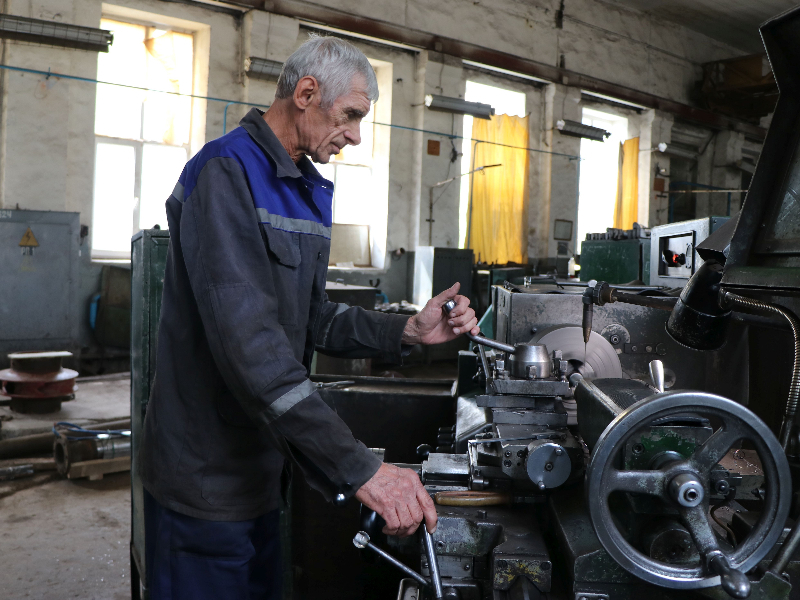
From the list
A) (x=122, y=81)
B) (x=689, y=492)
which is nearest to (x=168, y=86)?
(x=122, y=81)

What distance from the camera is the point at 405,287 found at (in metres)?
6.96

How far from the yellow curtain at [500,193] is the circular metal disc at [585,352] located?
224 inches

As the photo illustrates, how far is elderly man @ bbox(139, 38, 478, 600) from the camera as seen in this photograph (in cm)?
99

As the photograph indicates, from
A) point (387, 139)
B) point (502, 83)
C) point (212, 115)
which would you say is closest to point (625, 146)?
point (502, 83)

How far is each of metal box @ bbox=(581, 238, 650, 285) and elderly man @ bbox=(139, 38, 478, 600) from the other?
106 inches

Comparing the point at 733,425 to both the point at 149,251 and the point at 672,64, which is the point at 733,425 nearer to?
the point at 149,251

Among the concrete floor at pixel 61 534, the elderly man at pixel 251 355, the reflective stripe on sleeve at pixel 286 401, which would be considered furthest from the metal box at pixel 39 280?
the reflective stripe on sleeve at pixel 286 401

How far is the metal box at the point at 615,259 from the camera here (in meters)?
3.77

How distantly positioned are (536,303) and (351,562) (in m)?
1.04

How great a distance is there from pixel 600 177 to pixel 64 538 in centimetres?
782

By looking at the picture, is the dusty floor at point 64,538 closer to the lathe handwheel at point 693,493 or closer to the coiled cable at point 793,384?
the lathe handwheel at point 693,493

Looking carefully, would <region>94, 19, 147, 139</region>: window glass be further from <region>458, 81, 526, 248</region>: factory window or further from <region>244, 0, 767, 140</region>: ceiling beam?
<region>458, 81, 526, 248</region>: factory window

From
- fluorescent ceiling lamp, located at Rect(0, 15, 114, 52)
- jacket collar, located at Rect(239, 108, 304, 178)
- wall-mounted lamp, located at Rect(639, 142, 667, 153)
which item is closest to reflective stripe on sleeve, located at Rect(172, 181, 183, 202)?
jacket collar, located at Rect(239, 108, 304, 178)

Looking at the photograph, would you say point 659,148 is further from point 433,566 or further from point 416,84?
point 433,566
